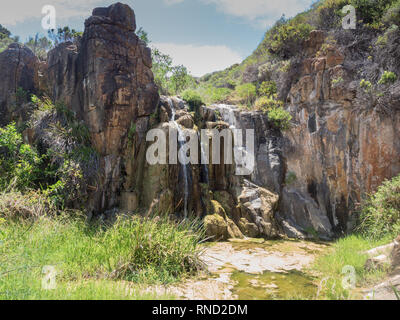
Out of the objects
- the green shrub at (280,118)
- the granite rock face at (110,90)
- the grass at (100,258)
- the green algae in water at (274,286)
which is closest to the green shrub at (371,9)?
the green shrub at (280,118)

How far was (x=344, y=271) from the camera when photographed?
4.98 metres

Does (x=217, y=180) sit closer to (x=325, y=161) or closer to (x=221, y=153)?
(x=221, y=153)

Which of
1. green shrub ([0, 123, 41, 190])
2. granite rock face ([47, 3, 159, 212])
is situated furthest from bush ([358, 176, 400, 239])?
green shrub ([0, 123, 41, 190])

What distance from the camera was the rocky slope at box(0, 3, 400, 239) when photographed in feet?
31.2

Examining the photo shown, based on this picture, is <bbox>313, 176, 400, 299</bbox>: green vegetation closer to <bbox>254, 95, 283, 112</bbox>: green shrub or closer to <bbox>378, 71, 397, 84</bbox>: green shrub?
<bbox>378, 71, 397, 84</bbox>: green shrub

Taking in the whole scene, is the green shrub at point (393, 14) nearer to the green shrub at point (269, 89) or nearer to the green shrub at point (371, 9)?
the green shrub at point (371, 9)

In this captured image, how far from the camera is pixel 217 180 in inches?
431

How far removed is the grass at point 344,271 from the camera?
3.99 meters

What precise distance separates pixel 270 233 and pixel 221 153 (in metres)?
3.78

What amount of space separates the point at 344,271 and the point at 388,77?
9158 millimetres

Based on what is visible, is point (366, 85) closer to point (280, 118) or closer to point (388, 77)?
point (388, 77)

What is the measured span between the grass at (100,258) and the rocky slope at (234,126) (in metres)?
3.55
